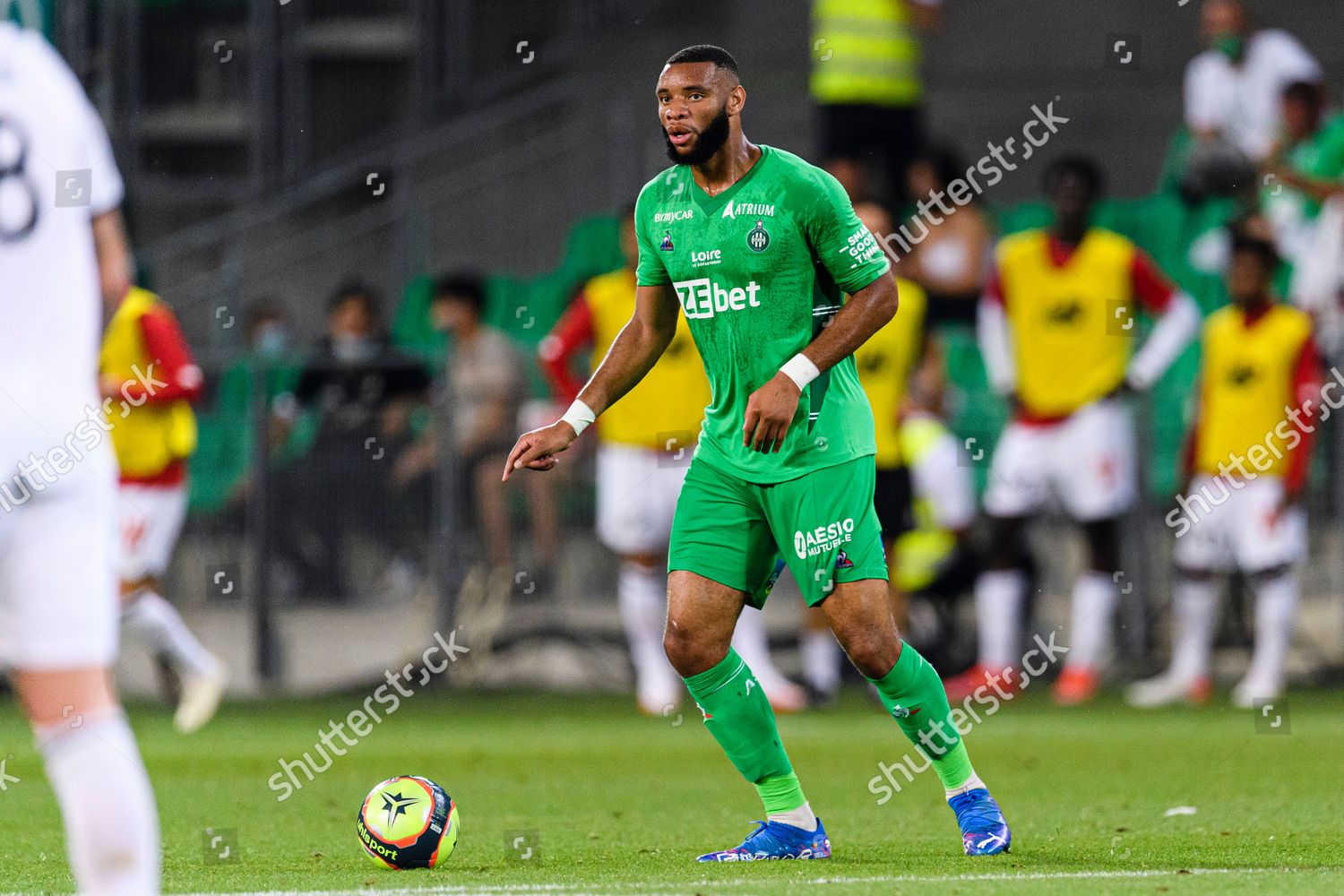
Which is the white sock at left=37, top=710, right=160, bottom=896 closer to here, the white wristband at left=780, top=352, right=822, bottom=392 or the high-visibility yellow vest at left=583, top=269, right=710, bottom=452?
the white wristband at left=780, top=352, right=822, bottom=392

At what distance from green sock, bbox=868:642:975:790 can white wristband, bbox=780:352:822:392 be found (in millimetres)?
808

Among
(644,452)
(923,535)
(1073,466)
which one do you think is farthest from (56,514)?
(923,535)

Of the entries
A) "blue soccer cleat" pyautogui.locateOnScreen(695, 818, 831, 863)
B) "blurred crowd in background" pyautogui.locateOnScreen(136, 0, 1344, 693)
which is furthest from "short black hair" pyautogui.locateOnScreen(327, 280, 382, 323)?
"blue soccer cleat" pyautogui.locateOnScreen(695, 818, 831, 863)

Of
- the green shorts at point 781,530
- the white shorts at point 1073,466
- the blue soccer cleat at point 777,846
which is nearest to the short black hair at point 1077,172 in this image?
the white shorts at point 1073,466

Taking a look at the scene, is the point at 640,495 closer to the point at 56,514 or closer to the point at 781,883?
the point at 781,883

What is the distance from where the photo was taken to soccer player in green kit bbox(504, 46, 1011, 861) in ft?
20.2

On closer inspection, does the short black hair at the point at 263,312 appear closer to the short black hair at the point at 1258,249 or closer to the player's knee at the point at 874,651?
the short black hair at the point at 1258,249

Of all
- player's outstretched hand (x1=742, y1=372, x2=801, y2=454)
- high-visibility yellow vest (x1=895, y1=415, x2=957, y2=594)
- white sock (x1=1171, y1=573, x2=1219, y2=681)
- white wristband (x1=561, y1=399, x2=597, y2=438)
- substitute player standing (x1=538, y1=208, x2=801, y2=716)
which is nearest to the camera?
player's outstretched hand (x1=742, y1=372, x2=801, y2=454)

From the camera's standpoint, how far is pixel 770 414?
5957 mm

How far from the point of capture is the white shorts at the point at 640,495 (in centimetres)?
1241

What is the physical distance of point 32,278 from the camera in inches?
152

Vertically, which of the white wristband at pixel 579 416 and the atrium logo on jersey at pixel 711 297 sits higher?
the atrium logo on jersey at pixel 711 297

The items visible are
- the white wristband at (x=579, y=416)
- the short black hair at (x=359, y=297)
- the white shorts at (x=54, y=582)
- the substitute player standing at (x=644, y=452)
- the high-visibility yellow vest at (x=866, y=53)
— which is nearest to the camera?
the white shorts at (x=54, y=582)

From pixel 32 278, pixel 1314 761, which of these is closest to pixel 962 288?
pixel 1314 761
